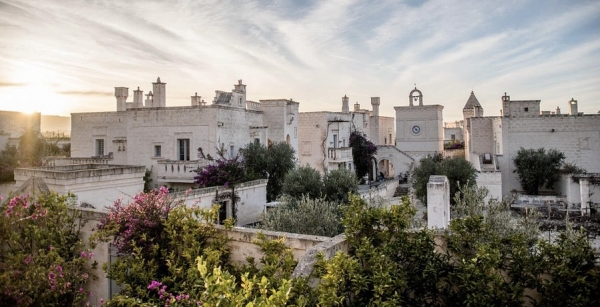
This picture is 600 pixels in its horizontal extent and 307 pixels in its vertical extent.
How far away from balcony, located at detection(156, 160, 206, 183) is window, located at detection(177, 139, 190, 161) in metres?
2.14

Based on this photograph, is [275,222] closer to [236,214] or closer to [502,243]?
[236,214]

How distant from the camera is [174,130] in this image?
2622 centimetres

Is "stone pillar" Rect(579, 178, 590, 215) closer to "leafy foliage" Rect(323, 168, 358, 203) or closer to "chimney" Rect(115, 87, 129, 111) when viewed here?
"leafy foliage" Rect(323, 168, 358, 203)

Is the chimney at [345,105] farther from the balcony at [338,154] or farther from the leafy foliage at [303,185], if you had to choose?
the leafy foliage at [303,185]

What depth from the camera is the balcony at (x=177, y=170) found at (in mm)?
23641

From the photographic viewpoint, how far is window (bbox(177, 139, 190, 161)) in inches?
1029

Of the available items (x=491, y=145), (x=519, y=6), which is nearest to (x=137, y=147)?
(x=519, y=6)

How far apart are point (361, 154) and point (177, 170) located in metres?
20.9

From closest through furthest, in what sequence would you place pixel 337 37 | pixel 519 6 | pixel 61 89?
pixel 519 6, pixel 61 89, pixel 337 37

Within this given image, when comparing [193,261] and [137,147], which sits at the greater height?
[137,147]

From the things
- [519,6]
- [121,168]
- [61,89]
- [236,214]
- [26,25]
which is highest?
[519,6]

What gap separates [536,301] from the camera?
20.9 feet

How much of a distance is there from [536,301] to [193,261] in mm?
6178

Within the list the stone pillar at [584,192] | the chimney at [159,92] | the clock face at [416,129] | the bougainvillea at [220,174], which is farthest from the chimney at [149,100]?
the clock face at [416,129]
